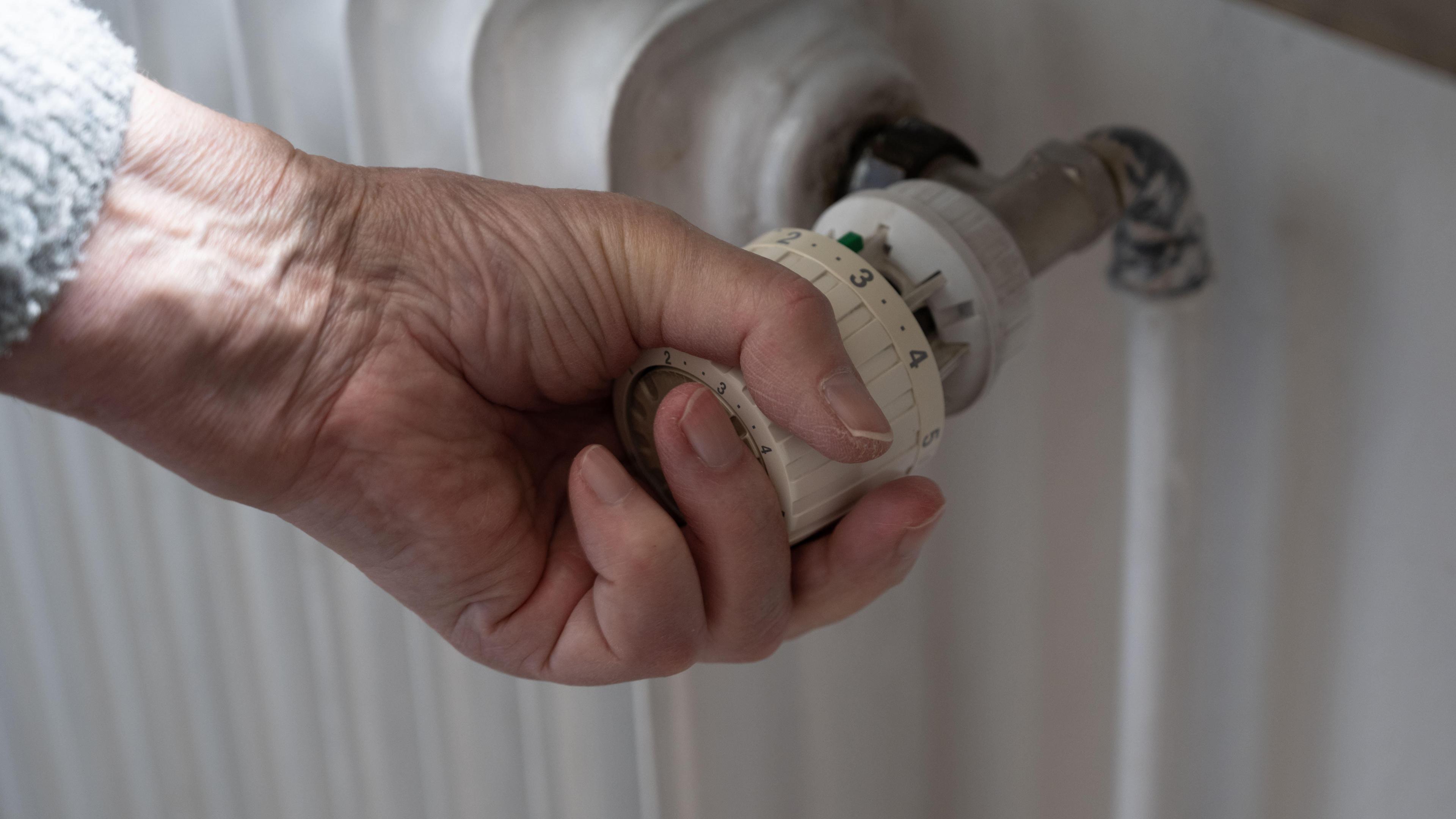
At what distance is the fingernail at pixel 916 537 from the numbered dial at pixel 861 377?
0.6 inches

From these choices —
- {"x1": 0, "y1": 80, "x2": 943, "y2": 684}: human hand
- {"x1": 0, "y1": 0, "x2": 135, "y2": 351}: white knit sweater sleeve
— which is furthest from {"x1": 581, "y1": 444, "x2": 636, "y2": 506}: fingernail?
{"x1": 0, "y1": 0, "x2": 135, "y2": 351}: white knit sweater sleeve

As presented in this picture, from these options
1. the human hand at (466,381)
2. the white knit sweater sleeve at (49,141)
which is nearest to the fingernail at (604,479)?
the human hand at (466,381)

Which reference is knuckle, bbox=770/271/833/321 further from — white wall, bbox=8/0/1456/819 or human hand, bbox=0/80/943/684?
white wall, bbox=8/0/1456/819

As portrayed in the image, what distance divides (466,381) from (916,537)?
14 centimetres

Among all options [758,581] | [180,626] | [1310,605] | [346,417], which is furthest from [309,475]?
[1310,605]

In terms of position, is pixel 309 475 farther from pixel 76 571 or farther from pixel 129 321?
pixel 76 571

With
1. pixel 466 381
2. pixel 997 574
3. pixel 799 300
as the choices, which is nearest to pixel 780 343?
pixel 799 300

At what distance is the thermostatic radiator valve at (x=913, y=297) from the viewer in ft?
0.91

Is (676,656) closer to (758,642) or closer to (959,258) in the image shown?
(758,642)

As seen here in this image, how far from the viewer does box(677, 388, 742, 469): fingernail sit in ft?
0.86

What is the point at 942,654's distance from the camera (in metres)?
0.52

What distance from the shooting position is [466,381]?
0.34 meters

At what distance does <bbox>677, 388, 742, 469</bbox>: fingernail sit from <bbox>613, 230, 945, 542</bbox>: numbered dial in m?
0.01

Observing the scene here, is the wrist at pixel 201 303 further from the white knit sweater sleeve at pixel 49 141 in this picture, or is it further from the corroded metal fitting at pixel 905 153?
the corroded metal fitting at pixel 905 153
